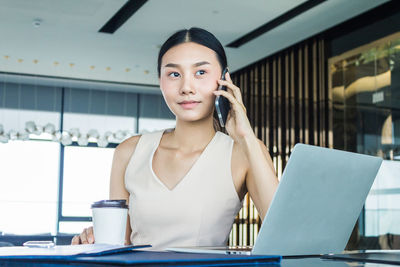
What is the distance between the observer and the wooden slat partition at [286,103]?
6367 millimetres

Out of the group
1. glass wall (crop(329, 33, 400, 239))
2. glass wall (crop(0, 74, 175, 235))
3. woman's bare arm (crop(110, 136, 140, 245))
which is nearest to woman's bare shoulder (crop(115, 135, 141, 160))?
woman's bare arm (crop(110, 136, 140, 245))

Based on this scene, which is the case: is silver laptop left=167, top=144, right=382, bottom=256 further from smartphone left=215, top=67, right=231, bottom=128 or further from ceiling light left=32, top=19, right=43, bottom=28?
ceiling light left=32, top=19, right=43, bottom=28

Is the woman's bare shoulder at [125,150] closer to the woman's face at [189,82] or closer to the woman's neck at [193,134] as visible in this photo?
the woman's neck at [193,134]

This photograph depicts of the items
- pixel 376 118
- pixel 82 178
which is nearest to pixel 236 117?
pixel 376 118

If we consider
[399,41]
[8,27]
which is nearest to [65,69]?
[8,27]

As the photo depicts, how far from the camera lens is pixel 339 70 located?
6051mm

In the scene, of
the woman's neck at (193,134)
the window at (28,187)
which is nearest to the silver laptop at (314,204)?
the woman's neck at (193,134)

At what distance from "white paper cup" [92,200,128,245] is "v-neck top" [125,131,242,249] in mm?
415

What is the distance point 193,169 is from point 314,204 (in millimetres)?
612

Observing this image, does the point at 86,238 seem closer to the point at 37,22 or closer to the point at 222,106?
the point at 222,106

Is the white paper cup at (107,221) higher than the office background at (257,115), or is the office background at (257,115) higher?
the office background at (257,115)

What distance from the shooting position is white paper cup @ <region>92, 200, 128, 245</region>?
1219mm

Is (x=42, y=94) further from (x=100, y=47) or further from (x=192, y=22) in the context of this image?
(x=192, y=22)

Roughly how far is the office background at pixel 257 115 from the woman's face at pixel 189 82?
12.9 feet
